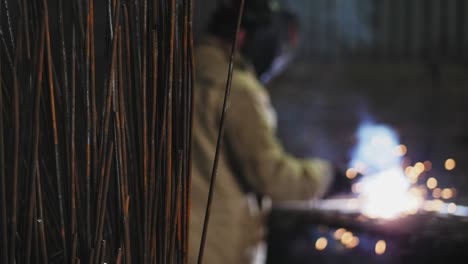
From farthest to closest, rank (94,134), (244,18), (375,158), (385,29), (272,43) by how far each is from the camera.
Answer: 1. (385,29)
2. (375,158)
3. (272,43)
4. (244,18)
5. (94,134)

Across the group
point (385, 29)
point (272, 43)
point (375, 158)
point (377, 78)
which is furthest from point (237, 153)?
point (385, 29)

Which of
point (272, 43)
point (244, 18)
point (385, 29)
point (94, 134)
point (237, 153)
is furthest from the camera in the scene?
point (385, 29)

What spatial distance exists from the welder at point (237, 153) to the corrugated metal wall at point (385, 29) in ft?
11.3

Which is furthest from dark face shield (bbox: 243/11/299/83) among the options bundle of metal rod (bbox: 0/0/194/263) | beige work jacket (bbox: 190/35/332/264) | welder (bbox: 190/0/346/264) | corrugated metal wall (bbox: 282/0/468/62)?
corrugated metal wall (bbox: 282/0/468/62)

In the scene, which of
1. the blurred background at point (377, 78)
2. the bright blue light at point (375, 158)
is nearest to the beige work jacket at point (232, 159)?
the bright blue light at point (375, 158)

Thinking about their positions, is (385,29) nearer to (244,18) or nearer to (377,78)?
(377,78)

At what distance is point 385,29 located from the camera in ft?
21.8

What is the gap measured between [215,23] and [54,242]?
1.91 m

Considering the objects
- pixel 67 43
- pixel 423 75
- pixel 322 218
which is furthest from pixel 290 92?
pixel 67 43

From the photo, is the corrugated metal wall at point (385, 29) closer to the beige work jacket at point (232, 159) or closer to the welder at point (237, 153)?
the welder at point (237, 153)

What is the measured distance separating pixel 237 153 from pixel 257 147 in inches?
3.4

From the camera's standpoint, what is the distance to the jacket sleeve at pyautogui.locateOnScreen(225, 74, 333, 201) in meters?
2.88

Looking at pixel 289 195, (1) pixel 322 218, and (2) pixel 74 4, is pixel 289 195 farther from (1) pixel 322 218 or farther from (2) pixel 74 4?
(2) pixel 74 4

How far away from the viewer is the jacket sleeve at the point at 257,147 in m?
2.88
